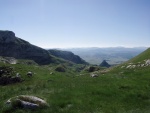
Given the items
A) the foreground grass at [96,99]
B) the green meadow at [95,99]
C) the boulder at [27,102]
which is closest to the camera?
the boulder at [27,102]

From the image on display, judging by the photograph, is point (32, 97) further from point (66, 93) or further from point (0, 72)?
point (0, 72)

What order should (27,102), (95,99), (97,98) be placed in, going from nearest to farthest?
(27,102) < (95,99) < (97,98)

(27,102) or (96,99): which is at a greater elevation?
(27,102)

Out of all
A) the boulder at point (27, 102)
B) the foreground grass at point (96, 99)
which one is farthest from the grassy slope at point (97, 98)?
the boulder at point (27, 102)

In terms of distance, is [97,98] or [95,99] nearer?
[95,99]

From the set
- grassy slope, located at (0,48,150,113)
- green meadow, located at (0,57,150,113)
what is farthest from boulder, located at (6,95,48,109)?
grassy slope, located at (0,48,150,113)

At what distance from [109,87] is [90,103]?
6.83 metres

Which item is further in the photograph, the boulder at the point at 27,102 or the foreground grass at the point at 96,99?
the foreground grass at the point at 96,99

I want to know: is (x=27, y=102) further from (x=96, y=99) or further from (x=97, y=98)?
(x=97, y=98)

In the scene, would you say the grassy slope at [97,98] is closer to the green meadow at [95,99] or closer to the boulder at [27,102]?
the green meadow at [95,99]

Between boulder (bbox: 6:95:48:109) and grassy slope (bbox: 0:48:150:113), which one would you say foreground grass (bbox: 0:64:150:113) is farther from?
boulder (bbox: 6:95:48:109)

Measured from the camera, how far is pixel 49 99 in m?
23.4

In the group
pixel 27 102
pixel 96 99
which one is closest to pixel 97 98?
pixel 96 99

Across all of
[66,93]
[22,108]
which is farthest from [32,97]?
[66,93]
